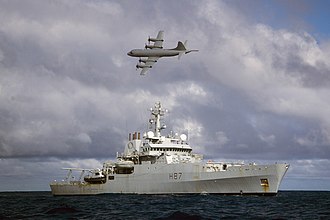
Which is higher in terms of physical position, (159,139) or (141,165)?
(159,139)

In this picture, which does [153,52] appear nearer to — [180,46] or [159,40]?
[180,46]

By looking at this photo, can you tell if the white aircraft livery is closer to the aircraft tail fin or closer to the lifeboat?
the aircraft tail fin

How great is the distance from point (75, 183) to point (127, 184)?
14.0 metres

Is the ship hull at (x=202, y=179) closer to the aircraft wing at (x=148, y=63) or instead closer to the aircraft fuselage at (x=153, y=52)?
the aircraft wing at (x=148, y=63)

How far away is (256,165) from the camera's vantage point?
2007 inches

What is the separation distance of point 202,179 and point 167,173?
490 cm

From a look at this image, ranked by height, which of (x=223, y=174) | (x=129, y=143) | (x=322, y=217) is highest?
(x=129, y=143)

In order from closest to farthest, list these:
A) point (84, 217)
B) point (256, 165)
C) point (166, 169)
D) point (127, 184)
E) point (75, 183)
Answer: point (84, 217), point (256, 165), point (166, 169), point (127, 184), point (75, 183)

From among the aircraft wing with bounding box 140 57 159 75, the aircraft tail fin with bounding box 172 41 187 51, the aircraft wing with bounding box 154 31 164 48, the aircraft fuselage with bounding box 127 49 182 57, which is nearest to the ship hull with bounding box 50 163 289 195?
the aircraft wing with bounding box 140 57 159 75

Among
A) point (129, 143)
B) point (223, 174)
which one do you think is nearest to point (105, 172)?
point (129, 143)

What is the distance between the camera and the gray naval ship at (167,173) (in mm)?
51531

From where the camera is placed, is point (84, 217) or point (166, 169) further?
point (166, 169)

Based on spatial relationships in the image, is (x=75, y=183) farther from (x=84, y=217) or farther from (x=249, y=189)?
(x=84, y=217)

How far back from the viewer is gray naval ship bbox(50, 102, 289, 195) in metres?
51.5
